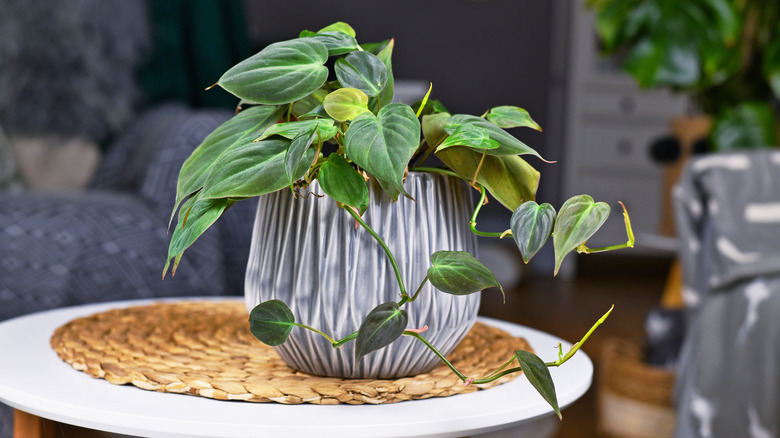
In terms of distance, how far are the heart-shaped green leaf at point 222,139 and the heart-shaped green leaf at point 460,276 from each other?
14 cm

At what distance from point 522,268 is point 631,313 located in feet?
2.05

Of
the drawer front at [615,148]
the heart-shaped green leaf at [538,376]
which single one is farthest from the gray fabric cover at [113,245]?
the drawer front at [615,148]

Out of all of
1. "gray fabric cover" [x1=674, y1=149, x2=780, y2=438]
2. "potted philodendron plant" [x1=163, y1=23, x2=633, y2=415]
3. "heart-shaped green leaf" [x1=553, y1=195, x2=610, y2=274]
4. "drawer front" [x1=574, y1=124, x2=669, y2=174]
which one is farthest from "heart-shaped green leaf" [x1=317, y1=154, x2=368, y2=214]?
"drawer front" [x1=574, y1=124, x2=669, y2=174]

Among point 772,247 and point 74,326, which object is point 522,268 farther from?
point 74,326

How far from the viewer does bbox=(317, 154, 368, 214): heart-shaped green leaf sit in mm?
395

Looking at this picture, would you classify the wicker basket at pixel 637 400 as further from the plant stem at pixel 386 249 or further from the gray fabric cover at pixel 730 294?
the plant stem at pixel 386 249

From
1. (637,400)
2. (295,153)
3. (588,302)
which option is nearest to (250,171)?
(295,153)

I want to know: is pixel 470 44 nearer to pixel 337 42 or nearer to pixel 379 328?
pixel 337 42

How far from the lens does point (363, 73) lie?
43cm

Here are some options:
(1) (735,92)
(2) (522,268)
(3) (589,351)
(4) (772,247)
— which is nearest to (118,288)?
(4) (772,247)

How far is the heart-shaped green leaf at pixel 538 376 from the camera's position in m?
0.37

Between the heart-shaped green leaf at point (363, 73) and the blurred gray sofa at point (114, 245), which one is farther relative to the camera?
the blurred gray sofa at point (114, 245)

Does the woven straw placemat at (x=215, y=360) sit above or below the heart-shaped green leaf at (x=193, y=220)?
below

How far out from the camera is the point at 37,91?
1.52 meters
